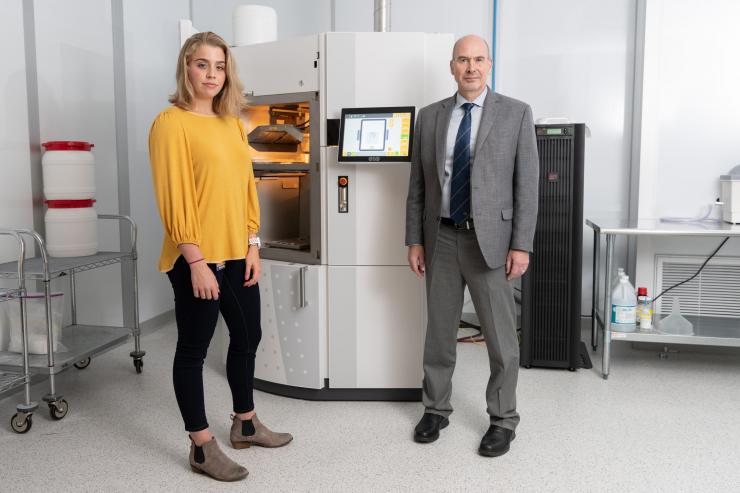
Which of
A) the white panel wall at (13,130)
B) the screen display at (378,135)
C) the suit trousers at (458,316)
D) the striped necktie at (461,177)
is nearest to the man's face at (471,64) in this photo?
the striped necktie at (461,177)

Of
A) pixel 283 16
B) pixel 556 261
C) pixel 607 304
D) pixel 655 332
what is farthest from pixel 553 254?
pixel 283 16

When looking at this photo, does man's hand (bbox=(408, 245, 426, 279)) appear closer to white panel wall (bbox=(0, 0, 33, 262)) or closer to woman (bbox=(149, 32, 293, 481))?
woman (bbox=(149, 32, 293, 481))

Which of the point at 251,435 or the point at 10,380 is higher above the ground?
the point at 10,380

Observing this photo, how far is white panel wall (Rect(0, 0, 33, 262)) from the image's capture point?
2.93m

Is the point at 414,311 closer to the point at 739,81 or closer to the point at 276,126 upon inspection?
the point at 276,126

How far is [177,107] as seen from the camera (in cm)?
211

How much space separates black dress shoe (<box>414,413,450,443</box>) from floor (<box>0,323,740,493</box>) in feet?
0.13

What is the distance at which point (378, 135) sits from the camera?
9.05 feet

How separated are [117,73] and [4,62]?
0.87 meters

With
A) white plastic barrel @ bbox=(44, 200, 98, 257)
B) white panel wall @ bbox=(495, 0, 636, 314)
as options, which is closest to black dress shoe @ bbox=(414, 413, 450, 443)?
white plastic barrel @ bbox=(44, 200, 98, 257)

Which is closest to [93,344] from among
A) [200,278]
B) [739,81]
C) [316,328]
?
[316,328]

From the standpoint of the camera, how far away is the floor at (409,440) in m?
2.23

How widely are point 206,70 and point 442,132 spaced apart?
2.92ft

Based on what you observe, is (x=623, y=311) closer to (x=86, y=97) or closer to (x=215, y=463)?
(x=215, y=463)
